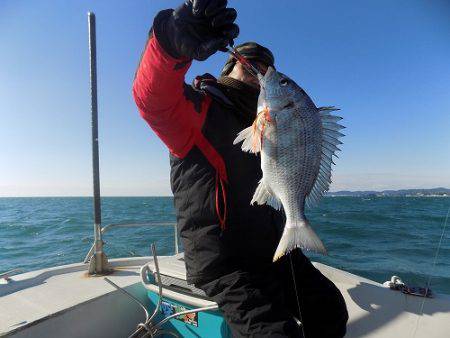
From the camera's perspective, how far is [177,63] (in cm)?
156

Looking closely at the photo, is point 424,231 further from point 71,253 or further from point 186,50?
point 186,50

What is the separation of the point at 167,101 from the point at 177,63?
20 cm

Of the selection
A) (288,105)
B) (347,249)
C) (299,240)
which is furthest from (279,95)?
(347,249)

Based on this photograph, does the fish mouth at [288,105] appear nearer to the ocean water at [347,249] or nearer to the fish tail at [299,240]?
the fish tail at [299,240]

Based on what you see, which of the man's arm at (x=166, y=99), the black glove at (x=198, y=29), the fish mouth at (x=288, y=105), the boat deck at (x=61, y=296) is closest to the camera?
the black glove at (x=198, y=29)

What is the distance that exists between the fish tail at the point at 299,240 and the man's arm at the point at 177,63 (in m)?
0.75

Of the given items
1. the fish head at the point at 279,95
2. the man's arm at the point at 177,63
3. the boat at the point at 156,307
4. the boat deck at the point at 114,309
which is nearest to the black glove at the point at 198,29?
the man's arm at the point at 177,63

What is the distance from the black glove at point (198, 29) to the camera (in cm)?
146

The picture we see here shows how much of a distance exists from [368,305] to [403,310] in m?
0.28

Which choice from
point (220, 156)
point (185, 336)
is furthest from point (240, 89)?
point (185, 336)

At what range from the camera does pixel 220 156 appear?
6.12ft

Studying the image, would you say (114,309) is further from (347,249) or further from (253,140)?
(347,249)

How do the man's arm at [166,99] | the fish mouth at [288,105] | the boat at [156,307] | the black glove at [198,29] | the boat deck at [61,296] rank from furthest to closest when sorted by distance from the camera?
the boat deck at [61,296] < the boat at [156,307] < the fish mouth at [288,105] < the man's arm at [166,99] < the black glove at [198,29]

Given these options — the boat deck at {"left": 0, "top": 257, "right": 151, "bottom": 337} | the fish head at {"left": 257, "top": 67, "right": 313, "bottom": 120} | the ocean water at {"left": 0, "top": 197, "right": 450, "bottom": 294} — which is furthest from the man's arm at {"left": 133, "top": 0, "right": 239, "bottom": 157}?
the ocean water at {"left": 0, "top": 197, "right": 450, "bottom": 294}
